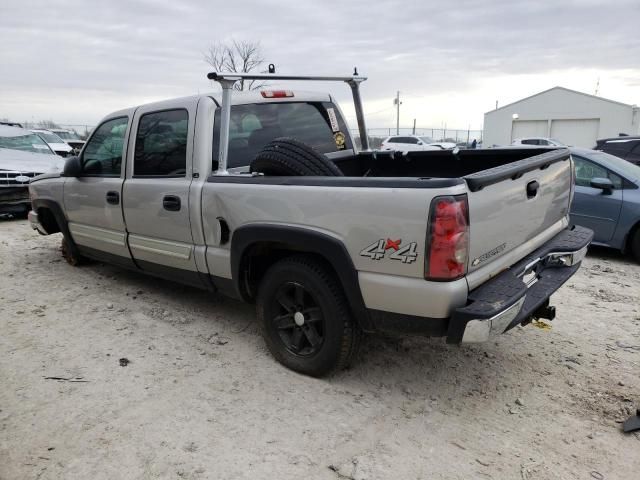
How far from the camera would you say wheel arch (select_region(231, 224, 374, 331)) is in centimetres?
269

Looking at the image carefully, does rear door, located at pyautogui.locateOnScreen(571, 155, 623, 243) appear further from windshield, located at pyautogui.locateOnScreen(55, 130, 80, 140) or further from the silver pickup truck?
windshield, located at pyautogui.locateOnScreen(55, 130, 80, 140)

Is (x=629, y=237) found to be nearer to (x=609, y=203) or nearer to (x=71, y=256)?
(x=609, y=203)

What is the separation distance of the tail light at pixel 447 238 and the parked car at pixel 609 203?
15.2ft

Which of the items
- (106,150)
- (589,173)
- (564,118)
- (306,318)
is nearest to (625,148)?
(589,173)

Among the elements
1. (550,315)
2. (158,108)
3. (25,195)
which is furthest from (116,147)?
(25,195)

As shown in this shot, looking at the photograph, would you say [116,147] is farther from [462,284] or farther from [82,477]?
[462,284]

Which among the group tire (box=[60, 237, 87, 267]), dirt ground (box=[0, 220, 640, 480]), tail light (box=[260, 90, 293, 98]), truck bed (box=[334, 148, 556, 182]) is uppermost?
tail light (box=[260, 90, 293, 98])

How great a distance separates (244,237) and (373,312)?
3.34 ft

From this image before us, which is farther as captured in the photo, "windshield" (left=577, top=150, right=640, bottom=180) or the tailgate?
"windshield" (left=577, top=150, right=640, bottom=180)

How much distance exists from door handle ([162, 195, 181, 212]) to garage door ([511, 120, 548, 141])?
136 ft

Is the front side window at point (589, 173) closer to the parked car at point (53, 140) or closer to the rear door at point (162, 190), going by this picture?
the rear door at point (162, 190)

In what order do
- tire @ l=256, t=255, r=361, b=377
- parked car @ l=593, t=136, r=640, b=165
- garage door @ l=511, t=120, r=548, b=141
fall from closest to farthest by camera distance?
tire @ l=256, t=255, r=361, b=377
parked car @ l=593, t=136, r=640, b=165
garage door @ l=511, t=120, r=548, b=141

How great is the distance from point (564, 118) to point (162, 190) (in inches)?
1645

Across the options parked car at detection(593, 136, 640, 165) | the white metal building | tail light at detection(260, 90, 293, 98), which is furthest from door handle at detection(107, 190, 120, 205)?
the white metal building
